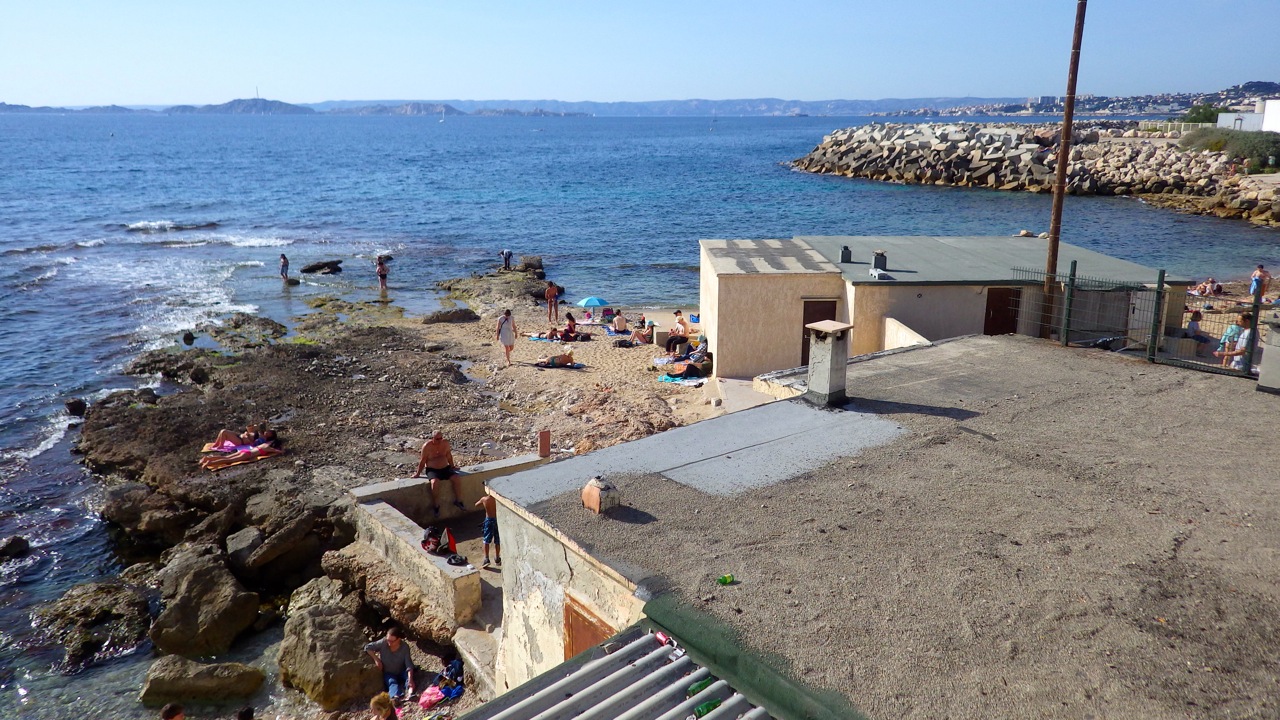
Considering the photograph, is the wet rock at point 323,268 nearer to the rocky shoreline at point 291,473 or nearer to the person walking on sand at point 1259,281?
the rocky shoreline at point 291,473

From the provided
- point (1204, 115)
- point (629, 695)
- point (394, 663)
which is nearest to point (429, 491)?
point (394, 663)

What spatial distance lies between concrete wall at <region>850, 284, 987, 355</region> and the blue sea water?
12.5 metres

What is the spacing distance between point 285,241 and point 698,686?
4606 cm

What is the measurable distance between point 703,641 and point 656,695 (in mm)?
515

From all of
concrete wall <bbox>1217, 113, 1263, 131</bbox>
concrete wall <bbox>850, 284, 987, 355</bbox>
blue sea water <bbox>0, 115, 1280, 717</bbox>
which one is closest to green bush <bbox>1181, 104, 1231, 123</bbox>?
concrete wall <bbox>1217, 113, 1263, 131</bbox>

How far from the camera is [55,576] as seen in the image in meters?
13.5

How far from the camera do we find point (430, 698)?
9.38 m

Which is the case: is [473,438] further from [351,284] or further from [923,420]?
[351,284]

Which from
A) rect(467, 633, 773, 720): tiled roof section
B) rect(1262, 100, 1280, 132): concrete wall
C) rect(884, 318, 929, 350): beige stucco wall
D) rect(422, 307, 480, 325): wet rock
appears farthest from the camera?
rect(1262, 100, 1280, 132): concrete wall

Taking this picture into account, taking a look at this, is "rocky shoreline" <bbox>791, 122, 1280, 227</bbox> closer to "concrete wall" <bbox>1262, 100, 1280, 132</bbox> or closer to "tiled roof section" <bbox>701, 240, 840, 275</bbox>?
"concrete wall" <bbox>1262, 100, 1280, 132</bbox>

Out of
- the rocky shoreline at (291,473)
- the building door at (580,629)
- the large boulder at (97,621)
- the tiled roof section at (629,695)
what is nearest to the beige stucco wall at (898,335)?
the rocky shoreline at (291,473)

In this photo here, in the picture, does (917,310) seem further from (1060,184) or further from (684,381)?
(684,381)

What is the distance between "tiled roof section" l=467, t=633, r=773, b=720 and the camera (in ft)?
17.2

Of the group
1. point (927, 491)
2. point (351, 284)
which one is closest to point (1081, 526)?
point (927, 491)
